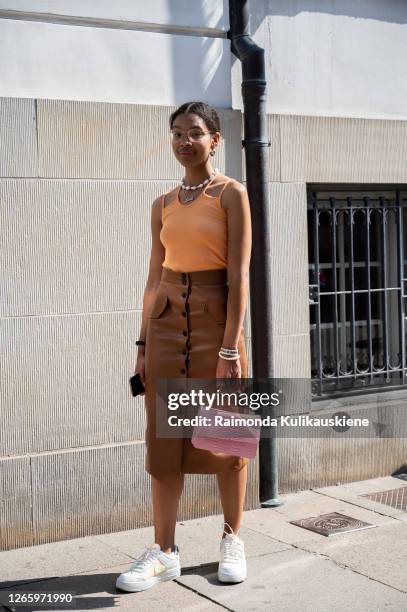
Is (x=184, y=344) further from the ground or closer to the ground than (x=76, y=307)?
closer to the ground

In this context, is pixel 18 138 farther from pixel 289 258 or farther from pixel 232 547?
pixel 232 547

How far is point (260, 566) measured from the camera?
4.90 meters

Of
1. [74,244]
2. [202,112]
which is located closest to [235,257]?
[202,112]

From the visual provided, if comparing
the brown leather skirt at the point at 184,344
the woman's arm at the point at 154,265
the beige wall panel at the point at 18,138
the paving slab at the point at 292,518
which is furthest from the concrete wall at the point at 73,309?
the brown leather skirt at the point at 184,344

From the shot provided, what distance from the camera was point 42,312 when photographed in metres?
5.36

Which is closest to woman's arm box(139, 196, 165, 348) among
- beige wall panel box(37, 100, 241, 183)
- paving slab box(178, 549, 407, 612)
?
beige wall panel box(37, 100, 241, 183)

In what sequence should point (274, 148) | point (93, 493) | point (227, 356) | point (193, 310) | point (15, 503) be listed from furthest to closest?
point (274, 148) < point (93, 493) < point (15, 503) < point (193, 310) < point (227, 356)

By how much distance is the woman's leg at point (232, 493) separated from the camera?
15.6 ft

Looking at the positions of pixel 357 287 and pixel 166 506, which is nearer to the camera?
pixel 166 506

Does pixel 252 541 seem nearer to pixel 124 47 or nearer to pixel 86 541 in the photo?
pixel 86 541

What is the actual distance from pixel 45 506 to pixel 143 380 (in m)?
1.12

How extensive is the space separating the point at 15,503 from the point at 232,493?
123 cm

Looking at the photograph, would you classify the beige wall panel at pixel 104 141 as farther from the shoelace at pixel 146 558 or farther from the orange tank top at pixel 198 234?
the shoelace at pixel 146 558

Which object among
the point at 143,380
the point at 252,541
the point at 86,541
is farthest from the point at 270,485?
the point at 143,380
